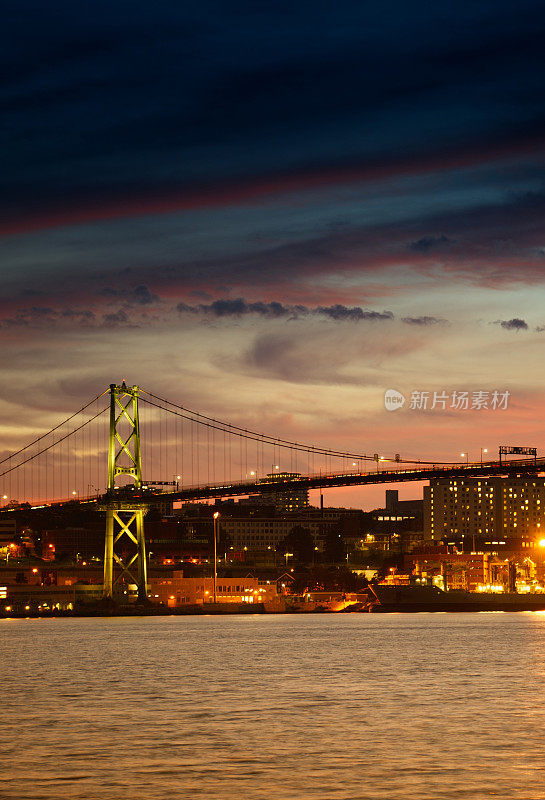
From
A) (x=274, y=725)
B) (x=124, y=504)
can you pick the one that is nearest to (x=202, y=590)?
(x=124, y=504)

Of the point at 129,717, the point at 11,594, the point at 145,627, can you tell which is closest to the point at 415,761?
the point at 129,717

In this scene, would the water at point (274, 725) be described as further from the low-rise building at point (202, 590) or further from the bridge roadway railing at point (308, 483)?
the low-rise building at point (202, 590)

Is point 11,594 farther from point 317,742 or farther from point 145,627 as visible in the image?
point 317,742

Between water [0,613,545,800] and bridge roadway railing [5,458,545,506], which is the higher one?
bridge roadway railing [5,458,545,506]

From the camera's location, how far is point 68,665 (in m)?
47.7

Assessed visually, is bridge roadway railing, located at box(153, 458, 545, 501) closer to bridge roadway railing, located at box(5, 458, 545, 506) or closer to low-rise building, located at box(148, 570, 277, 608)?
bridge roadway railing, located at box(5, 458, 545, 506)

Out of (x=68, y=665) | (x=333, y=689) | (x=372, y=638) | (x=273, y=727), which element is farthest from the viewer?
(x=372, y=638)

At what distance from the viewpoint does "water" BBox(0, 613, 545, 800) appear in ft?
62.1

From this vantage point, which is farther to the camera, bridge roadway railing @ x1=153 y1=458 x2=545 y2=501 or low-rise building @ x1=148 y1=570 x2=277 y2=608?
low-rise building @ x1=148 y1=570 x2=277 y2=608

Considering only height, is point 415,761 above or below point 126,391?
below

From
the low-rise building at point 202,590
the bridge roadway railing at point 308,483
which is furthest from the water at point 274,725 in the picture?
the low-rise building at point 202,590

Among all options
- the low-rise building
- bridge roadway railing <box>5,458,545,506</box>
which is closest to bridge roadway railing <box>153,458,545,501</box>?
bridge roadway railing <box>5,458,545,506</box>

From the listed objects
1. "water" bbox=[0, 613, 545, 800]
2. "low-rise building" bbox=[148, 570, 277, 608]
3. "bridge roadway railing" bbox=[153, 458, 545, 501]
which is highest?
"bridge roadway railing" bbox=[153, 458, 545, 501]

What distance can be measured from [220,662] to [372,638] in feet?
74.1
